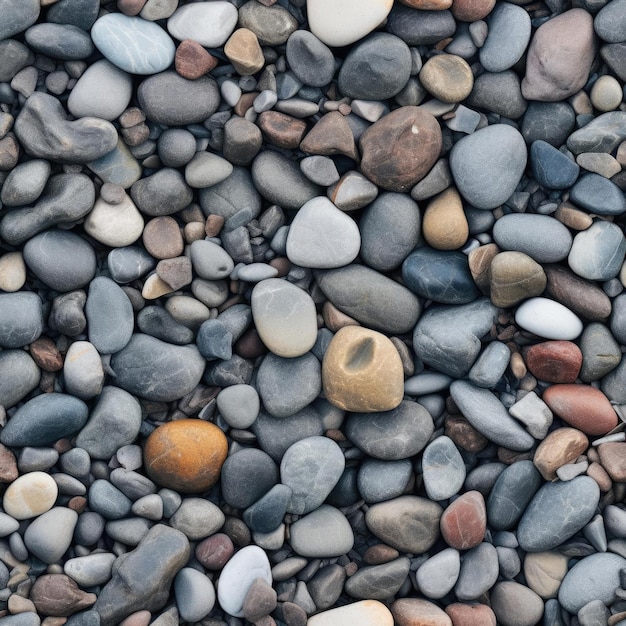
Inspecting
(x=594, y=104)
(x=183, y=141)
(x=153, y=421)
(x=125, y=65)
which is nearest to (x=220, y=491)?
(x=153, y=421)

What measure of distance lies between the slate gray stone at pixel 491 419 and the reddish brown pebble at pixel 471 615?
307 mm

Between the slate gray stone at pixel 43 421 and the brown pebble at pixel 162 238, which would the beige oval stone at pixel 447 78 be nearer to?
the brown pebble at pixel 162 238

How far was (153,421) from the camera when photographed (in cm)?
157

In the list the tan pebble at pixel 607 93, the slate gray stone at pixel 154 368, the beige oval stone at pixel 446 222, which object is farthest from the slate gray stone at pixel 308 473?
the tan pebble at pixel 607 93

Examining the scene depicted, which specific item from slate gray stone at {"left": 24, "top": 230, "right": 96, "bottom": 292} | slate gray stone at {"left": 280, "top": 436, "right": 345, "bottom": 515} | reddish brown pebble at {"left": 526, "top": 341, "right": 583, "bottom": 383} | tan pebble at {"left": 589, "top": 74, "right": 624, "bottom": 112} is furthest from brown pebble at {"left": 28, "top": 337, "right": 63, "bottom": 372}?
tan pebble at {"left": 589, "top": 74, "right": 624, "bottom": 112}

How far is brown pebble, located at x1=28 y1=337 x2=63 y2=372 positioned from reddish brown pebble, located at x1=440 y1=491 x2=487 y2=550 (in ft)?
2.58

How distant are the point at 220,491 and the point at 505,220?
0.76 meters

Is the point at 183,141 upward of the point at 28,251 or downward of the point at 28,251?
upward

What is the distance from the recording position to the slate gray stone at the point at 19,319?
4.83 feet

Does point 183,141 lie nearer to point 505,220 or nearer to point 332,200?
point 332,200

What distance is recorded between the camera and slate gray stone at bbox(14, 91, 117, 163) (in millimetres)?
1452

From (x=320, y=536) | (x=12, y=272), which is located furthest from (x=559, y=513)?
(x=12, y=272)

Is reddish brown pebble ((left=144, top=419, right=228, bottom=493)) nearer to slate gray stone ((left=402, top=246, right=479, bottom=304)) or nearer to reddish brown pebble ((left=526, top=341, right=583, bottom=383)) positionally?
slate gray stone ((left=402, top=246, right=479, bottom=304))

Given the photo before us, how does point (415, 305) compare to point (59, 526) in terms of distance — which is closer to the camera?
point (59, 526)
